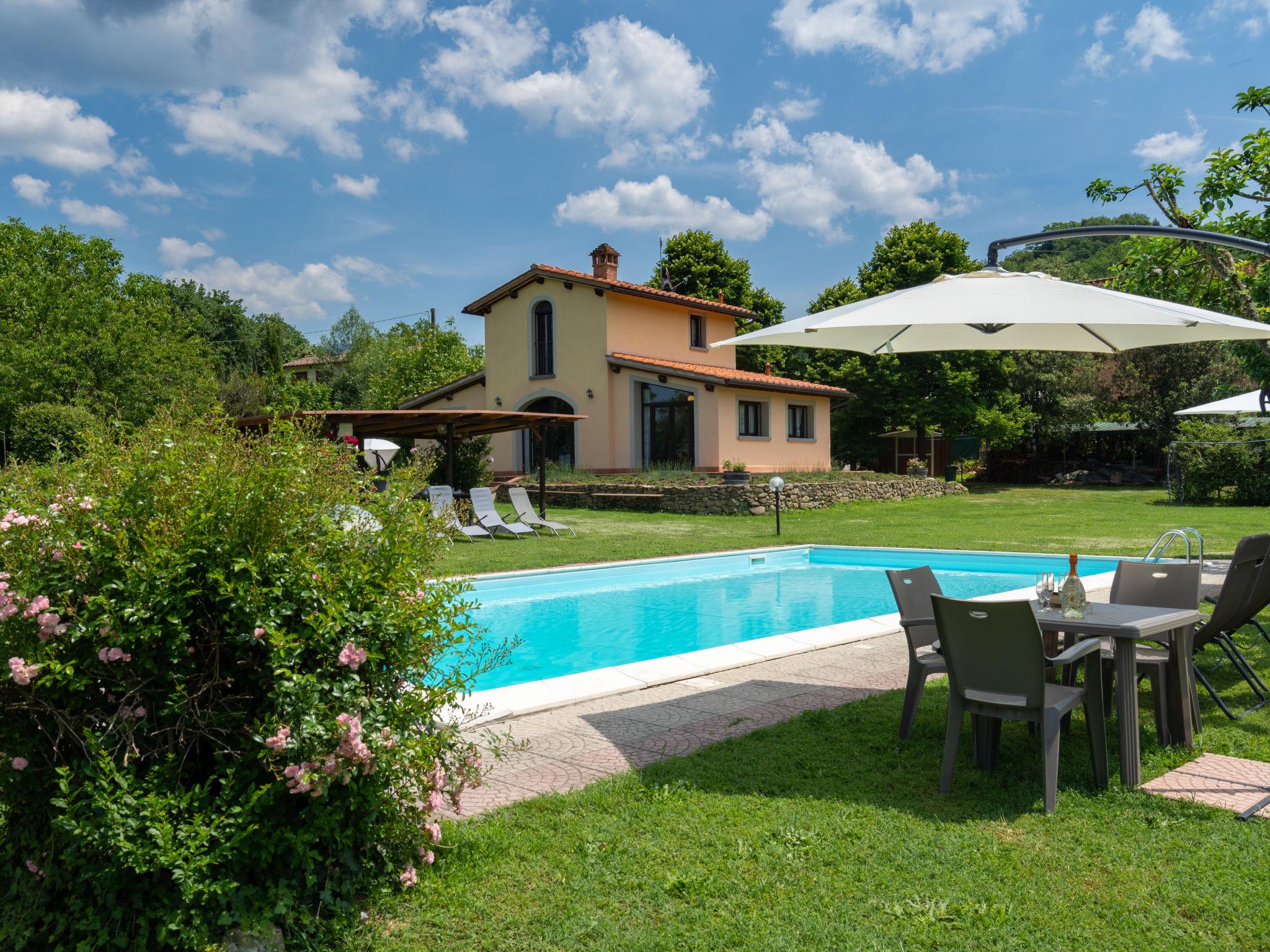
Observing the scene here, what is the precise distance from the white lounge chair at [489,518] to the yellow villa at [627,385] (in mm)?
8826

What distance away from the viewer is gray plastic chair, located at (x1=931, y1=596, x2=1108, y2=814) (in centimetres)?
398

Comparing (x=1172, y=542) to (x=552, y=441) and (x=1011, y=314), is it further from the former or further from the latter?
(x=552, y=441)

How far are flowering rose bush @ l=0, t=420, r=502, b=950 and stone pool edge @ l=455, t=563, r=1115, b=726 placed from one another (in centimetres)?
201

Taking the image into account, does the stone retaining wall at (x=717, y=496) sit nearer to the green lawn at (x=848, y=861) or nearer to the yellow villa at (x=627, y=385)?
the yellow villa at (x=627, y=385)

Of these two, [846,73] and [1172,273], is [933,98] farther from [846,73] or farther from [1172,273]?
[1172,273]

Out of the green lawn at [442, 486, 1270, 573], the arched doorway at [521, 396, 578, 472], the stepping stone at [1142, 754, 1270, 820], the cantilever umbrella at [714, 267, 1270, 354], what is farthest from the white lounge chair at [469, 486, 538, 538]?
the stepping stone at [1142, 754, 1270, 820]

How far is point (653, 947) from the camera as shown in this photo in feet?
9.30

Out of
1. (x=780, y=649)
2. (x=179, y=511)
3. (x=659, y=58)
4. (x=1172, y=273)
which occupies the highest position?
(x=659, y=58)

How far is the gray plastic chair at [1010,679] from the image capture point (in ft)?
13.1

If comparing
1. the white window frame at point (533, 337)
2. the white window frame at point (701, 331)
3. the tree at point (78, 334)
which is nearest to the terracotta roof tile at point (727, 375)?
the white window frame at point (701, 331)

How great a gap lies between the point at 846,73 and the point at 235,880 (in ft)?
61.1

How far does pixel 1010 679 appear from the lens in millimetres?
4098

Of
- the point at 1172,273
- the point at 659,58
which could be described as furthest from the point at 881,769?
the point at 659,58

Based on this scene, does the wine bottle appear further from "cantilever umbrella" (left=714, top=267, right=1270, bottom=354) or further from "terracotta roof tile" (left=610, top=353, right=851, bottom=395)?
"terracotta roof tile" (left=610, top=353, right=851, bottom=395)
